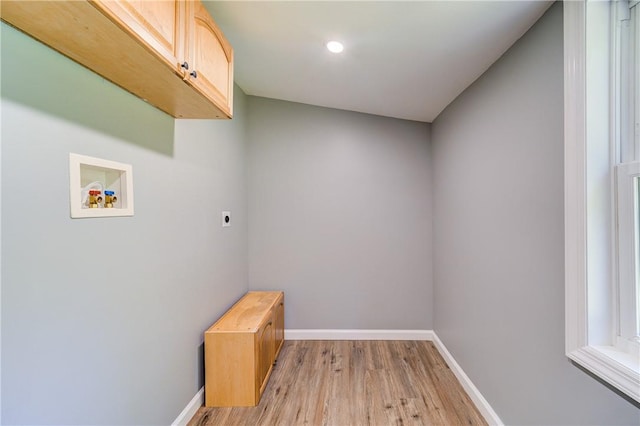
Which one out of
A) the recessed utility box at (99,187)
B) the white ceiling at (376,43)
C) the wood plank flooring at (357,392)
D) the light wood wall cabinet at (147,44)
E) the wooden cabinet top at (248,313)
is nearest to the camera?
the light wood wall cabinet at (147,44)

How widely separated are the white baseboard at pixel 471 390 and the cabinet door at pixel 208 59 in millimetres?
2423

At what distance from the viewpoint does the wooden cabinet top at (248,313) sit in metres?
1.89

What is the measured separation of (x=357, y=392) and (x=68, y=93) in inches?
93.8

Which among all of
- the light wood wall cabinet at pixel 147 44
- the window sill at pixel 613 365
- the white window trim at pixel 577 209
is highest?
the light wood wall cabinet at pixel 147 44

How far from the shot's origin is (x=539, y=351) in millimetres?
1294

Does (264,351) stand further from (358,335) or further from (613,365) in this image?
(613,365)

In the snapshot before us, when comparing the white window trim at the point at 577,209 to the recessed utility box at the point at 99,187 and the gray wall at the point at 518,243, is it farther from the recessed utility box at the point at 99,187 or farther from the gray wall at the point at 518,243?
the recessed utility box at the point at 99,187

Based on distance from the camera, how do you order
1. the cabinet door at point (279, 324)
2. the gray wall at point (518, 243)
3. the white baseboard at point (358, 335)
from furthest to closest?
the white baseboard at point (358, 335), the cabinet door at point (279, 324), the gray wall at point (518, 243)

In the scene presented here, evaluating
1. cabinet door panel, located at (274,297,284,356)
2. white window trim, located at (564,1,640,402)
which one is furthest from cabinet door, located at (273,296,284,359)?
white window trim, located at (564,1,640,402)

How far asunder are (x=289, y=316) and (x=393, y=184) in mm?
1793

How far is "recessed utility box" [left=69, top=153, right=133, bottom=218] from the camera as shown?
3.29 feet

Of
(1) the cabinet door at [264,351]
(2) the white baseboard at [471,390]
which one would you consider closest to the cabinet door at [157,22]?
(1) the cabinet door at [264,351]

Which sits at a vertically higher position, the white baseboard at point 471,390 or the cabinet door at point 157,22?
the cabinet door at point 157,22

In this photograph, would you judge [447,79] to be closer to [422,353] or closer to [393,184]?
[393,184]
